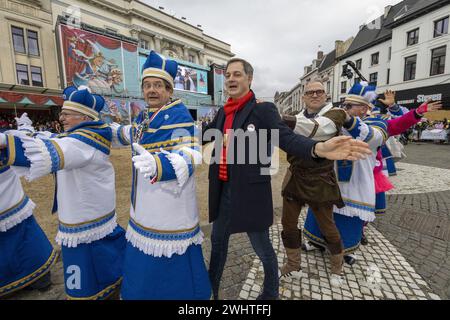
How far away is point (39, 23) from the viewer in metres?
21.2

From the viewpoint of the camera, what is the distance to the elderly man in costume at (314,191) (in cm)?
226

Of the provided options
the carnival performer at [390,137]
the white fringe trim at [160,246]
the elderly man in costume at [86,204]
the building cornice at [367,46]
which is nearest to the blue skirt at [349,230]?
the carnival performer at [390,137]

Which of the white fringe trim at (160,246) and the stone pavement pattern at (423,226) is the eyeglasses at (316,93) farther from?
the stone pavement pattern at (423,226)

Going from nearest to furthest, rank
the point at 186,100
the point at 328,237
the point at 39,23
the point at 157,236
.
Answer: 1. the point at 157,236
2. the point at 328,237
3. the point at 39,23
4. the point at 186,100

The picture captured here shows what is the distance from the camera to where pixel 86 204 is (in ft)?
6.67

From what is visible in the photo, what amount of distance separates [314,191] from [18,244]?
9.92 feet

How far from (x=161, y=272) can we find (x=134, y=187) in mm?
704

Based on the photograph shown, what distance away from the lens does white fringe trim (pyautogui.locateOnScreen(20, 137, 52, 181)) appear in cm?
145

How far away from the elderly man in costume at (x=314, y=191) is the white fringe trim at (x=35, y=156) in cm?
187

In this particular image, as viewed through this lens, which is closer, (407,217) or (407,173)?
(407,217)

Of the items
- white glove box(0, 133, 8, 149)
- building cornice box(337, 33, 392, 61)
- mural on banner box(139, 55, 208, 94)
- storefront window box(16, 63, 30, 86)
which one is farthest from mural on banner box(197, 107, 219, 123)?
white glove box(0, 133, 8, 149)

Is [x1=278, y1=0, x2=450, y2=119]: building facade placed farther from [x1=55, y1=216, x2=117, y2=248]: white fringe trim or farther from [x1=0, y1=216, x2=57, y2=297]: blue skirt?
[x1=0, y1=216, x2=57, y2=297]: blue skirt
